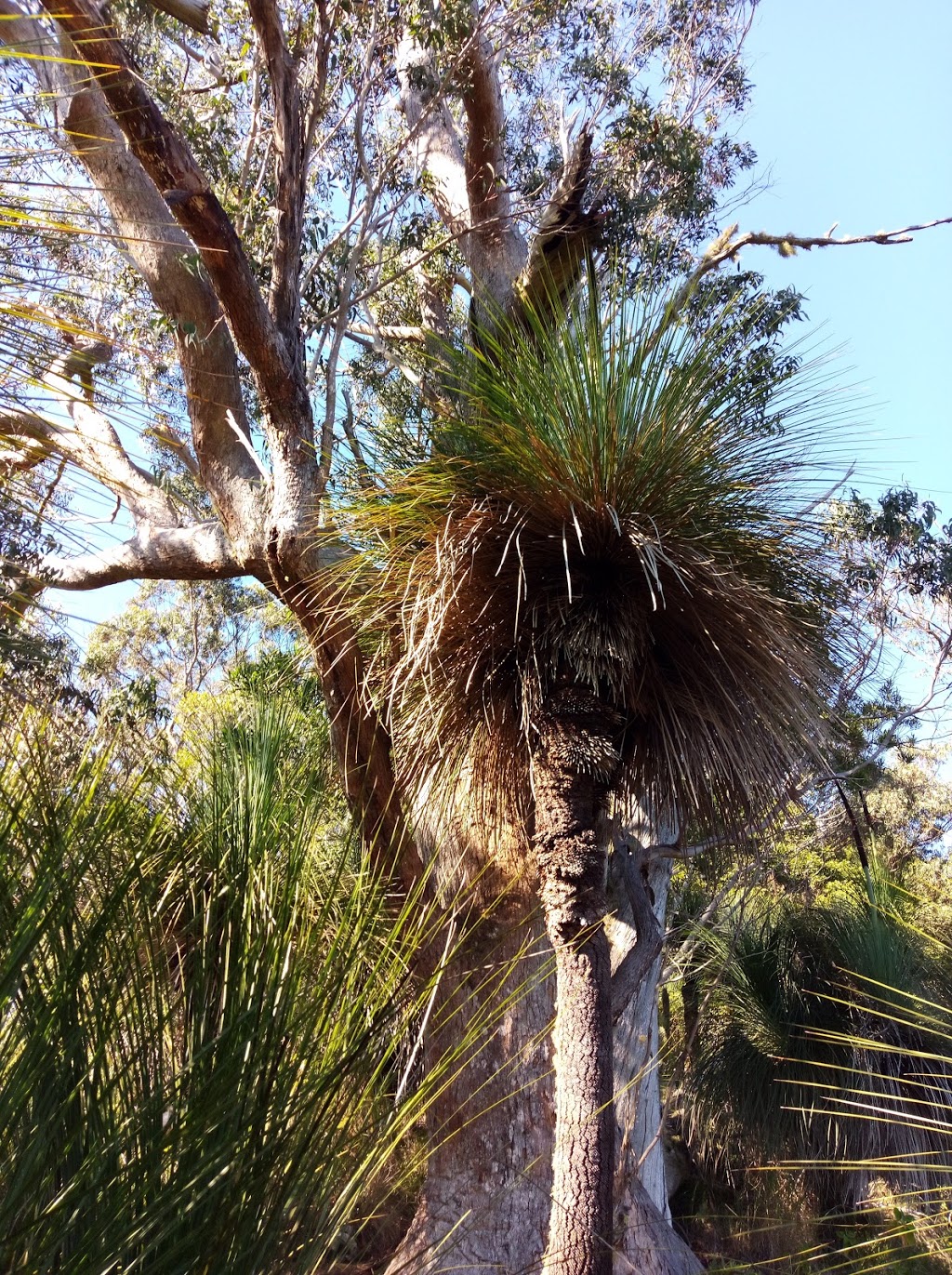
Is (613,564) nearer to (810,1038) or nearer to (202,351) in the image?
(202,351)

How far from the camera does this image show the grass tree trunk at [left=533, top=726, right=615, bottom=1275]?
2826 millimetres

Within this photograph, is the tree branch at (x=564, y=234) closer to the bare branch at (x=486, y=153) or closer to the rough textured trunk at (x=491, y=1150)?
the bare branch at (x=486, y=153)

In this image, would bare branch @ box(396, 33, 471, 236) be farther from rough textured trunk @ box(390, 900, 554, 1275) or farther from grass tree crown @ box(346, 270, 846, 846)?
rough textured trunk @ box(390, 900, 554, 1275)

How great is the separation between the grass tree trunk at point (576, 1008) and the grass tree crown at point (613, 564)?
0.17m

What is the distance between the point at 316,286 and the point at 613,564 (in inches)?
191

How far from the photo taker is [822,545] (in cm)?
359

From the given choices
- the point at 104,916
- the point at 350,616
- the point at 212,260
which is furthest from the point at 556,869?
the point at 212,260

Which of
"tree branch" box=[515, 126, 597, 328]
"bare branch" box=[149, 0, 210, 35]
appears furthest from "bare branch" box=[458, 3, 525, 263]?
"bare branch" box=[149, 0, 210, 35]

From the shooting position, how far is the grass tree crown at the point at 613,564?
3.11 meters

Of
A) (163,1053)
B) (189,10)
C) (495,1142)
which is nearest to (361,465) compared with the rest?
(163,1053)

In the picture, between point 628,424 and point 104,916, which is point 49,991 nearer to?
point 104,916

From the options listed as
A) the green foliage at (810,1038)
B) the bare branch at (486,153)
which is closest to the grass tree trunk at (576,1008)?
the bare branch at (486,153)

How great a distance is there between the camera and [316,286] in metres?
7.32

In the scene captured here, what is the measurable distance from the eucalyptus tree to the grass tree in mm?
229
